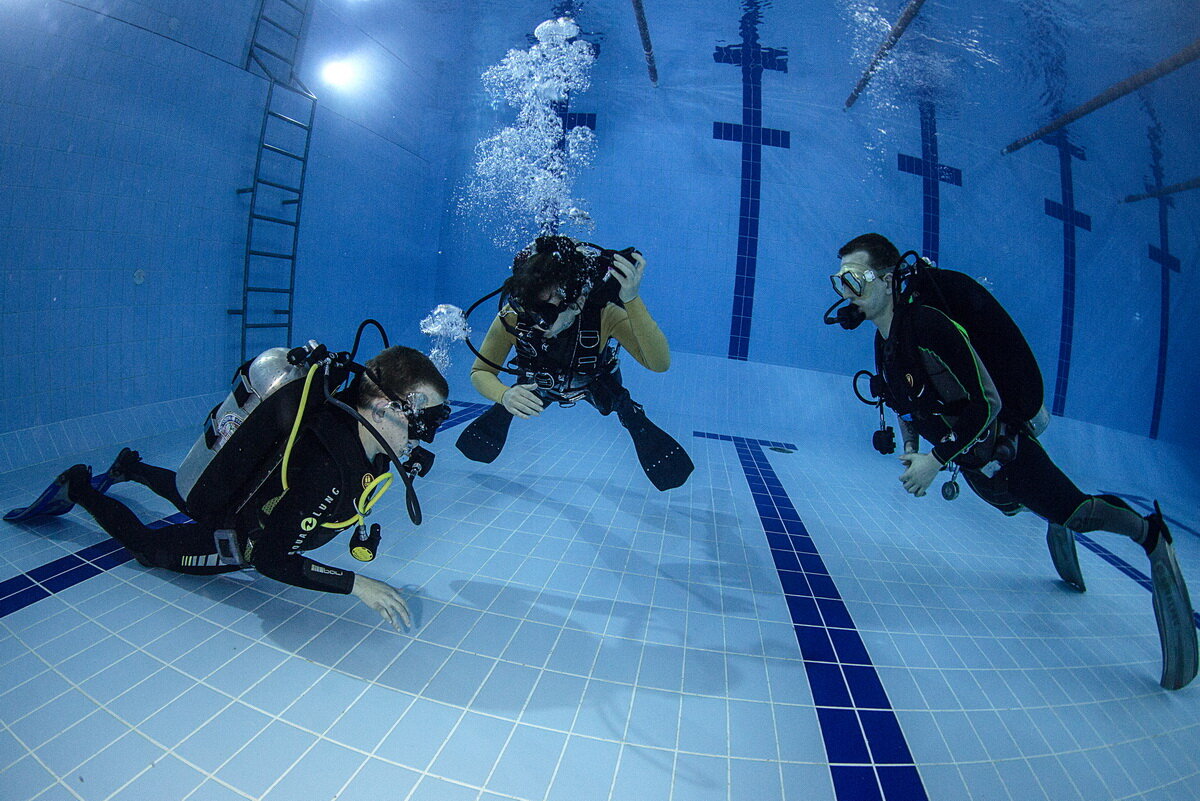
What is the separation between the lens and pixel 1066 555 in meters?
2.89

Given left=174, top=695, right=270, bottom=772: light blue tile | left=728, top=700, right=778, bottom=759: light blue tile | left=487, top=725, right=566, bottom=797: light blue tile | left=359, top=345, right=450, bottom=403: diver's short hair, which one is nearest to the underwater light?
left=359, top=345, right=450, bottom=403: diver's short hair

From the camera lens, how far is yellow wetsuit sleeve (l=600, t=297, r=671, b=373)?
97.7 inches

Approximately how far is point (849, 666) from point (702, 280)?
705 cm

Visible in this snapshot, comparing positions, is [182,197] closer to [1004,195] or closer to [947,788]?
[947,788]

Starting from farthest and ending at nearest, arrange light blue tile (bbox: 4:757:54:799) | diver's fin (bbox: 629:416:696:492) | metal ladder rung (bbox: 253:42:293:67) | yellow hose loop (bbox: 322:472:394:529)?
metal ladder rung (bbox: 253:42:293:67)
diver's fin (bbox: 629:416:696:492)
yellow hose loop (bbox: 322:472:394:529)
light blue tile (bbox: 4:757:54:799)

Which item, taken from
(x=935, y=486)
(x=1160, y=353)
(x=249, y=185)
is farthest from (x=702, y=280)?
(x=1160, y=353)

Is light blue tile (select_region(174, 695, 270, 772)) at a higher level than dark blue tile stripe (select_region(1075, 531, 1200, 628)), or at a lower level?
lower

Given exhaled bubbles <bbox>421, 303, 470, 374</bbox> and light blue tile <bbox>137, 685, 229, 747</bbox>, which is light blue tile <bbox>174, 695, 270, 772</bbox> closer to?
light blue tile <bbox>137, 685, 229, 747</bbox>

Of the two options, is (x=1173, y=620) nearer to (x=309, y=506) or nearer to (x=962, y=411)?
(x=962, y=411)

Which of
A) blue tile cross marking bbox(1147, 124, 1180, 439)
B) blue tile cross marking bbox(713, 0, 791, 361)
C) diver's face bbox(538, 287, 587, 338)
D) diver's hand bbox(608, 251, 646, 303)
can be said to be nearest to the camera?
diver's hand bbox(608, 251, 646, 303)

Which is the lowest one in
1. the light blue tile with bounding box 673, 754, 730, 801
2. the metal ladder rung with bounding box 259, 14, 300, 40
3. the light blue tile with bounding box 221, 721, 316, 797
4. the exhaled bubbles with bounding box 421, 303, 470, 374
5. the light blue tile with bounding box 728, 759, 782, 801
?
the light blue tile with bounding box 221, 721, 316, 797

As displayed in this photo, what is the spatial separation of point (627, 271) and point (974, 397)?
161cm

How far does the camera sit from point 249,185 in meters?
4.79

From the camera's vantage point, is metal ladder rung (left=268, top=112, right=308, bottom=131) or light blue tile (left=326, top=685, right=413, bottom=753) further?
metal ladder rung (left=268, top=112, right=308, bottom=131)
